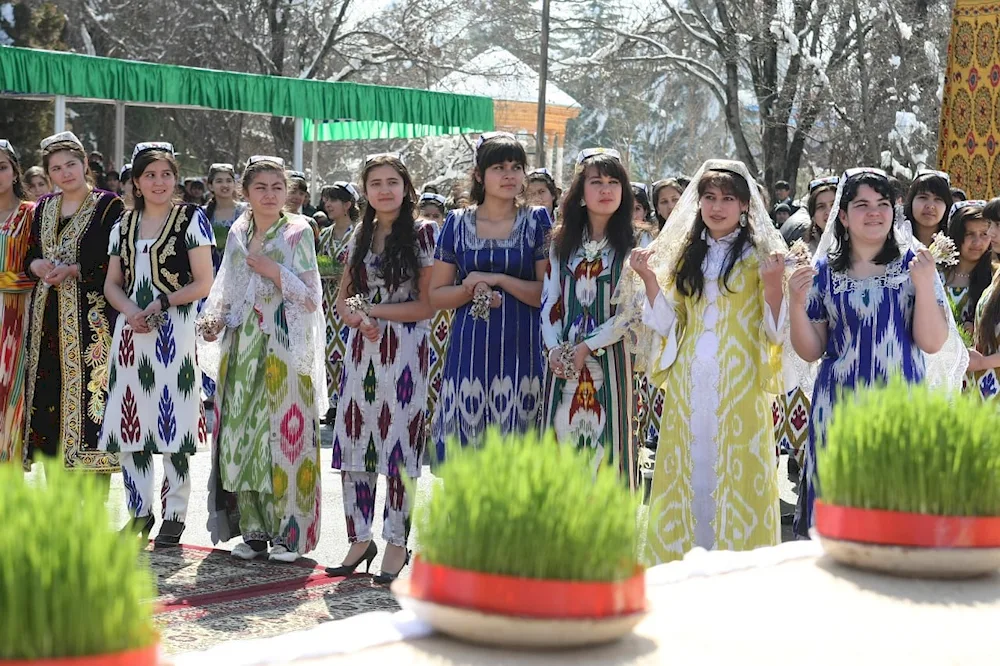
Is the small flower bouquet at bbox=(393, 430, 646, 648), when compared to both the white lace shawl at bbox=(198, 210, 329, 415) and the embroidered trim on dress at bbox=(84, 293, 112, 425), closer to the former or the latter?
Answer: the white lace shawl at bbox=(198, 210, 329, 415)

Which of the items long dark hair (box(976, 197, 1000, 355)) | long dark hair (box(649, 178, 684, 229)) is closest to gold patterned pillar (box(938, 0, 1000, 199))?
long dark hair (box(649, 178, 684, 229))

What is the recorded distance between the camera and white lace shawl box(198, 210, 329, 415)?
7121mm

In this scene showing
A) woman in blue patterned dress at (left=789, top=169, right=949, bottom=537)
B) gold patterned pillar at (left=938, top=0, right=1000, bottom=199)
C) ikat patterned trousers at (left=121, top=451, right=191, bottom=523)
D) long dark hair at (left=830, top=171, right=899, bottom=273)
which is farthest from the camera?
gold patterned pillar at (left=938, top=0, right=1000, bottom=199)

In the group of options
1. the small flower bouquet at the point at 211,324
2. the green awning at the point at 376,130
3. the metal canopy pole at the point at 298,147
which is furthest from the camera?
the green awning at the point at 376,130

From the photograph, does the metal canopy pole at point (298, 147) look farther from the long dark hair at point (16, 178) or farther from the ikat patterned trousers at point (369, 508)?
the ikat patterned trousers at point (369, 508)

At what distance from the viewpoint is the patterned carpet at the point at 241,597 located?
18.7 feet

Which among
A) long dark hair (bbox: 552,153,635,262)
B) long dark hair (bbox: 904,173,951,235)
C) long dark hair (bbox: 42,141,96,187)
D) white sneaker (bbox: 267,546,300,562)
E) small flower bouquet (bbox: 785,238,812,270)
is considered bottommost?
white sneaker (bbox: 267,546,300,562)

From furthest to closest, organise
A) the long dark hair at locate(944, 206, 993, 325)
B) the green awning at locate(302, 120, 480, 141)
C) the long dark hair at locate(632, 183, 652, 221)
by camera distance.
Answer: the green awning at locate(302, 120, 480, 141), the long dark hair at locate(632, 183, 652, 221), the long dark hair at locate(944, 206, 993, 325)

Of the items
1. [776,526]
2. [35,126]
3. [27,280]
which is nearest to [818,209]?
[776,526]

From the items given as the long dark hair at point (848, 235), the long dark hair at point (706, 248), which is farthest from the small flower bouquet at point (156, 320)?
the long dark hair at point (848, 235)

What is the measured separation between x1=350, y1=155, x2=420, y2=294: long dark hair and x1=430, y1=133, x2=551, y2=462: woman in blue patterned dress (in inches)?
12.8

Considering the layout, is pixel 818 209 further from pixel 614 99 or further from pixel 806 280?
pixel 614 99

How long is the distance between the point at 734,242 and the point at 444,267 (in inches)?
55.7

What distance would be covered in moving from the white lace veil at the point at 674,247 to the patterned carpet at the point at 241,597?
148 cm
